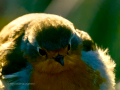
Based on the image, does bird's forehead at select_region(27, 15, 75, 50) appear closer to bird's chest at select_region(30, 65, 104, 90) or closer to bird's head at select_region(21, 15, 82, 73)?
bird's head at select_region(21, 15, 82, 73)

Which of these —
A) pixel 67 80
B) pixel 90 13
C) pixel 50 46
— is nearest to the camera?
pixel 50 46

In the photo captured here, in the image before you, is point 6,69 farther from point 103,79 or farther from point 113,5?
point 113,5

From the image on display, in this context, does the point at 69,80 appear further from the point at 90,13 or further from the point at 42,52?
the point at 90,13

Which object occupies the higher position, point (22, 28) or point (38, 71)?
point (22, 28)

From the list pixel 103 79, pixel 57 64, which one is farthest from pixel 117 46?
pixel 57 64

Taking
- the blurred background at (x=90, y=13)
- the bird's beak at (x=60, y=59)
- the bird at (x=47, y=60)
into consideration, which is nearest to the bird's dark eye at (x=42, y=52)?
the bird at (x=47, y=60)

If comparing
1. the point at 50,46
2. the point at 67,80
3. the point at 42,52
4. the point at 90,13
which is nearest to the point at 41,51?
the point at 42,52
